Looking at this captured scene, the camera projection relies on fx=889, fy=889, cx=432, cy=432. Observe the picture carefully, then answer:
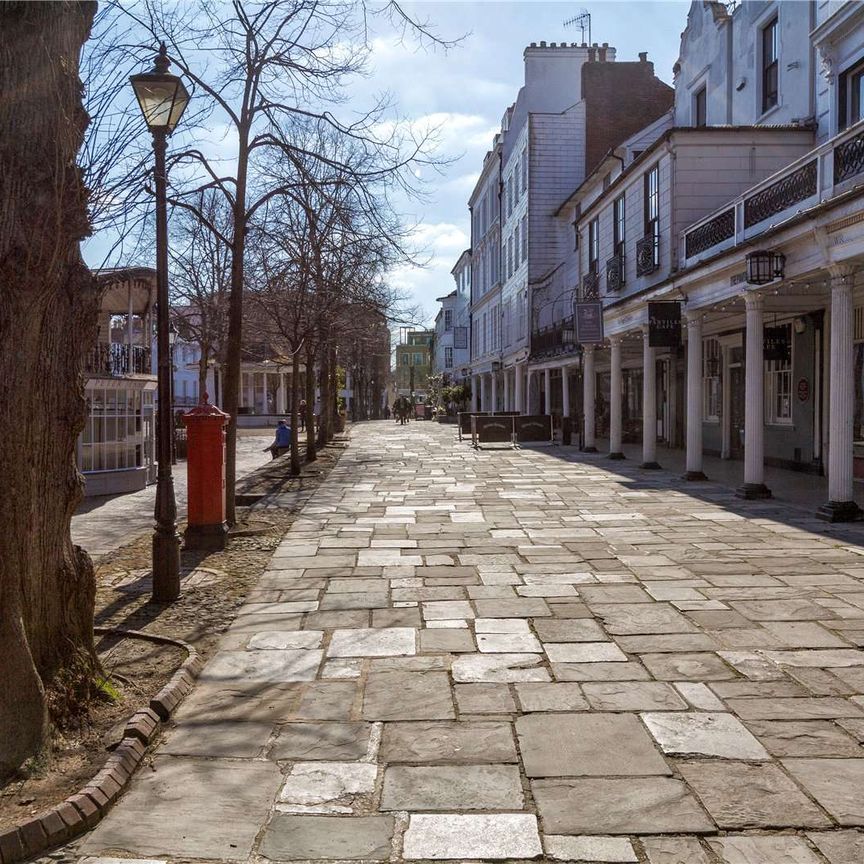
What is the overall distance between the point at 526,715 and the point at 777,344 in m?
15.4

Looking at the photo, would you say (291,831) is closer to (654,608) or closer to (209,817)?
(209,817)

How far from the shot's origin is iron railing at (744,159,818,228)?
11.8 metres

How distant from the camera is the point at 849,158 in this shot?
10.5m

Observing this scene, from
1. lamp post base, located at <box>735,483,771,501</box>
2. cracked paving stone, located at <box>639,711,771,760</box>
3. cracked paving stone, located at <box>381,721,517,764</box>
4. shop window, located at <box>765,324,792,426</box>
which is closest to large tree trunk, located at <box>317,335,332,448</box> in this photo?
shop window, located at <box>765,324,792,426</box>

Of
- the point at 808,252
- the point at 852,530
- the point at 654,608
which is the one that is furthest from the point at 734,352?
the point at 654,608

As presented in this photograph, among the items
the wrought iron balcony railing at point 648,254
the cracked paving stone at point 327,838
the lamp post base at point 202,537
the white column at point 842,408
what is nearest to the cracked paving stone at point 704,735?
the cracked paving stone at point 327,838

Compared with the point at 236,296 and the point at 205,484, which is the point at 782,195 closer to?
the point at 236,296

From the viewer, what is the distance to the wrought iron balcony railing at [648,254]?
62.0 ft

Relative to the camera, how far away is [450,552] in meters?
8.96

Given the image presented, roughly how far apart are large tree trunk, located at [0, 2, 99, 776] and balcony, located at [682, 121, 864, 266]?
9.08 metres

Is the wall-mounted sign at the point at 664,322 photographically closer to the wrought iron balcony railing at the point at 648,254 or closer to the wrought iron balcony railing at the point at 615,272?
the wrought iron balcony railing at the point at 648,254

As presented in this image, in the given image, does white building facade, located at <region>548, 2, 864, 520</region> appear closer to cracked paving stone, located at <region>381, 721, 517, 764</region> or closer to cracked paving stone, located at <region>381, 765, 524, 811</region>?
cracked paving stone, located at <region>381, 721, 517, 764</region>

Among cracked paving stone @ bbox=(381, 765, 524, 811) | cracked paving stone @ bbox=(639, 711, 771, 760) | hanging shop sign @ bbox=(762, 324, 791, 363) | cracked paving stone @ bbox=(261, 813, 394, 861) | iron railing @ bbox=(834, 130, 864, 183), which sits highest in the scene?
iron railing @ bbox=(834, 130, 864, 183)

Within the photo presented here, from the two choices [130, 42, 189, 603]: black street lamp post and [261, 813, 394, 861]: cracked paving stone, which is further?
[130, 42, 189, 603]: black street lamp post
